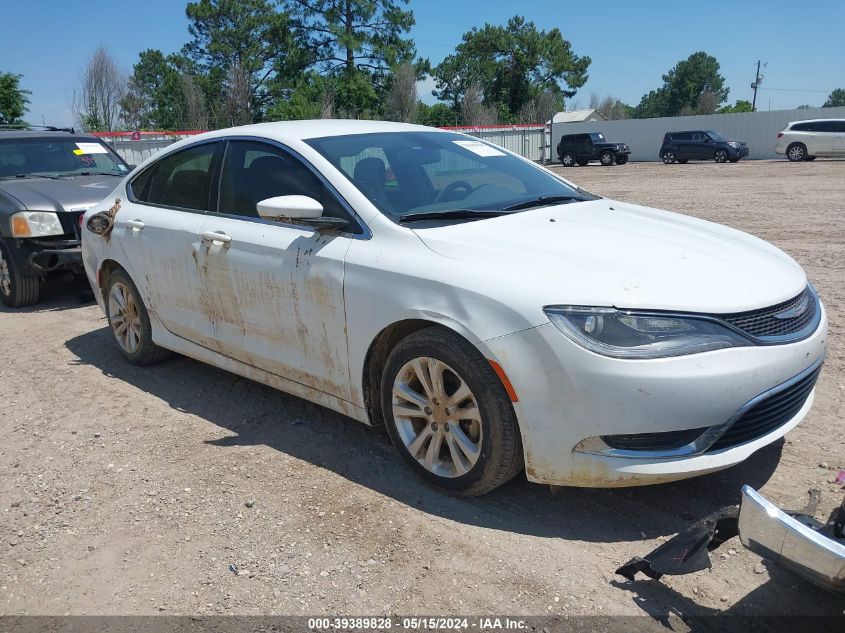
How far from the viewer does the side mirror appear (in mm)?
3555

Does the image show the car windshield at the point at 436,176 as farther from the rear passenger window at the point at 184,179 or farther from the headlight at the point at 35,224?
the headlight at the point at 35,224

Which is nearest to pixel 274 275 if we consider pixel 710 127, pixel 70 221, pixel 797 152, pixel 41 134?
pixel 70 221

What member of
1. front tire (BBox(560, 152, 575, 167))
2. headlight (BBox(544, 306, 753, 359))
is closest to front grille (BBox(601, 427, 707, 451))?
headlight (BBox(544, 306, 753, 359))

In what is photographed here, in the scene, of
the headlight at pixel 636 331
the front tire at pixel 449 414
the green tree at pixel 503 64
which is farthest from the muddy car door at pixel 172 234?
the green tree at pixel 503 64

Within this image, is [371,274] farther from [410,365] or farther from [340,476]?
[340,476]

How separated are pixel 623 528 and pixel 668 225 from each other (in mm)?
1645

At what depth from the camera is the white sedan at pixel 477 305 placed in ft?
9.20

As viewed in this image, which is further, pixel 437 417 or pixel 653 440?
pixel 437 417

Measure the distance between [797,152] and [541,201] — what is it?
100 ft

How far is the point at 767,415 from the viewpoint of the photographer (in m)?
2.97

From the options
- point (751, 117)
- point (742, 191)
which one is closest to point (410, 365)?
point (742, 191)

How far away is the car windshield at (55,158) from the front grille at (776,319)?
299 inches

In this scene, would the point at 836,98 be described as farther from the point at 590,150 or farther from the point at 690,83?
the point at 590,150

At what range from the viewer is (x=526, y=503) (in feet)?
10.8
